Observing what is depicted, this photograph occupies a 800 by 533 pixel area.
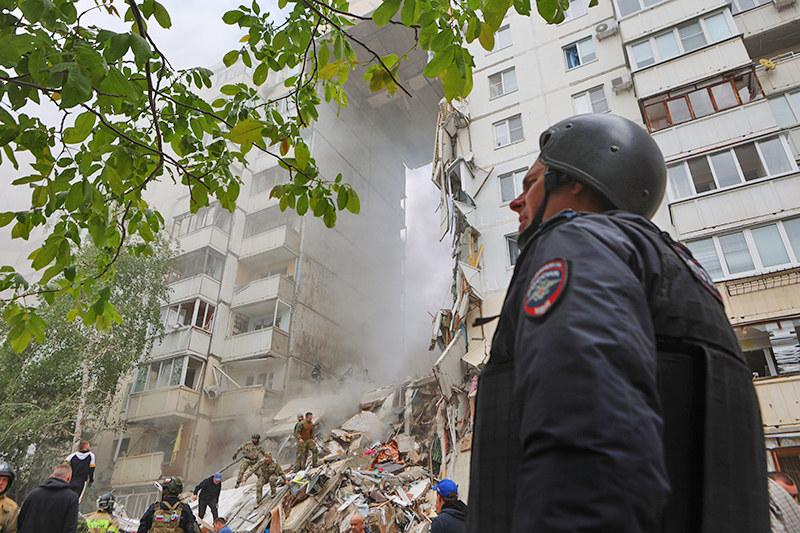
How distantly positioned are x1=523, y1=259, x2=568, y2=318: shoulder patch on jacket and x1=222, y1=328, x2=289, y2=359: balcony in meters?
25.0

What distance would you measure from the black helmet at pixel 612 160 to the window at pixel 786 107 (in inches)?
734

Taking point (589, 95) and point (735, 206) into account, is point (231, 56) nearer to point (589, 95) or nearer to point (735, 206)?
point (735, 206)

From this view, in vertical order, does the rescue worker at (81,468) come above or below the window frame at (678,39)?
below

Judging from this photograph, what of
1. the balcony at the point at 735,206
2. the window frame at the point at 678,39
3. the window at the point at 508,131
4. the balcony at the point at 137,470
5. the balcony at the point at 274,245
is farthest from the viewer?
the balcony at the point at 274,245

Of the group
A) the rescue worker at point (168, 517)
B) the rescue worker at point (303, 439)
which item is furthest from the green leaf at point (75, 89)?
the rescue worker at point (303, 439)

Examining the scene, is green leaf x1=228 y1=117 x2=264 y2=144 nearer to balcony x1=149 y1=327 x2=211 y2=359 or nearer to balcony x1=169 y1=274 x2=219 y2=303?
balcony x1=149 y1=327 x2=211 y2=359

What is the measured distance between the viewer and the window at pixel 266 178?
100 feet

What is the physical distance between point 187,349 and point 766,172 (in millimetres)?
24949

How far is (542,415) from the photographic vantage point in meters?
0.87

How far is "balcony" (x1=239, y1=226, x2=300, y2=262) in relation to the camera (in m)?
27.8

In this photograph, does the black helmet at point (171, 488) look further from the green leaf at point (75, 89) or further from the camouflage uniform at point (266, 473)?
the green leaf at point (75, 89)

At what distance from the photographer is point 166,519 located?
7.16 m

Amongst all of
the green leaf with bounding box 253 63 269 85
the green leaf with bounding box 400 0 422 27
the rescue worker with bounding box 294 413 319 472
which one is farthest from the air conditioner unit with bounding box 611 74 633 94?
the green leaf with bounding box 400 0 422 27

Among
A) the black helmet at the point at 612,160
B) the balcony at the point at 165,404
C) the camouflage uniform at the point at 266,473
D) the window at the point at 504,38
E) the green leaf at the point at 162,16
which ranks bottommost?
the black helmet at the point at 612,160
